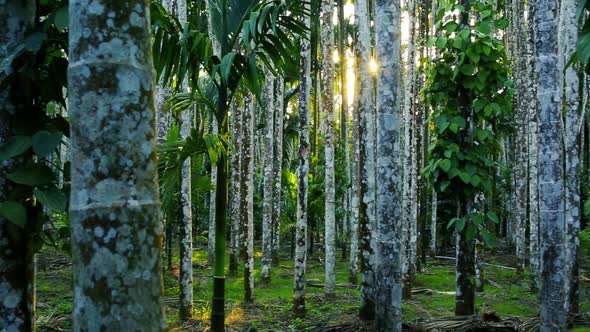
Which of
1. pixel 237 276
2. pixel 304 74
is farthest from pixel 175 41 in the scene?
pixel 237 276

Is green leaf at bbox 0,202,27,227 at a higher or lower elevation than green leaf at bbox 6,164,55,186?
lower

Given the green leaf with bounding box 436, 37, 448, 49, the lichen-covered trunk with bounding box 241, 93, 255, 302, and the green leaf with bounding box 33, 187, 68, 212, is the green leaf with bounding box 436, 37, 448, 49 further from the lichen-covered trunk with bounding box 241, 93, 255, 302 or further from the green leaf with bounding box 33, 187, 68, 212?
the green leaf with bounding box 33, 187, 68, 212

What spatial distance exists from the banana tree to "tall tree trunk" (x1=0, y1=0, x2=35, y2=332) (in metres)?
2.35

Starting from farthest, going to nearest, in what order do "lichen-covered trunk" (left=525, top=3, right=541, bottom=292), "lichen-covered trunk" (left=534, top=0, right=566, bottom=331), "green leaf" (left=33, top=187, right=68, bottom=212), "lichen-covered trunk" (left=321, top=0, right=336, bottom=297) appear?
1. "lichen-covered trunk" (left=525, top=3, right=541, bottom=292)
2. "lichen-covered trunk" (left=321, top=0, right=336, bottom=297)
3. "lichen-covered trunk" (left=534, top=0, right=566, bottom=331)
4. "green leaf" (left=33, top=187, right=68, bottom=212)

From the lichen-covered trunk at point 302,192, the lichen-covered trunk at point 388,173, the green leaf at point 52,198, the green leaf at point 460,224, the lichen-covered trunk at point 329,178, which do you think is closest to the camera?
the green leaf at point 52,198

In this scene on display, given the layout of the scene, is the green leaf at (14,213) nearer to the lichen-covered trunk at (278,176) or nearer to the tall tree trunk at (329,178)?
the tall tree trunk at (329,178)

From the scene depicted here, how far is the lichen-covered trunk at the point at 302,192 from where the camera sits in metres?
8.59

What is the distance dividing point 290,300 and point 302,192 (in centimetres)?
259

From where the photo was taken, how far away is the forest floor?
7785 mm

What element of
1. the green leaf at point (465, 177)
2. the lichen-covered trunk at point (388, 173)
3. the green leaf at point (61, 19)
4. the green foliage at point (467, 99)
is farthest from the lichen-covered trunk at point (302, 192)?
the green leaf at point (61, 19)

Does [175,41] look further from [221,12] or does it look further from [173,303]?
[173,303]

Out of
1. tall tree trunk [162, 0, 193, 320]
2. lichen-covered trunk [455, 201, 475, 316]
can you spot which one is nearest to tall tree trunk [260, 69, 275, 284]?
tall tree trunk [162, 0, 193, 320]

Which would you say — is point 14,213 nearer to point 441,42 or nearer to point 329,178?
point 441,42

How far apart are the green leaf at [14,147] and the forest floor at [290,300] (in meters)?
5.43
